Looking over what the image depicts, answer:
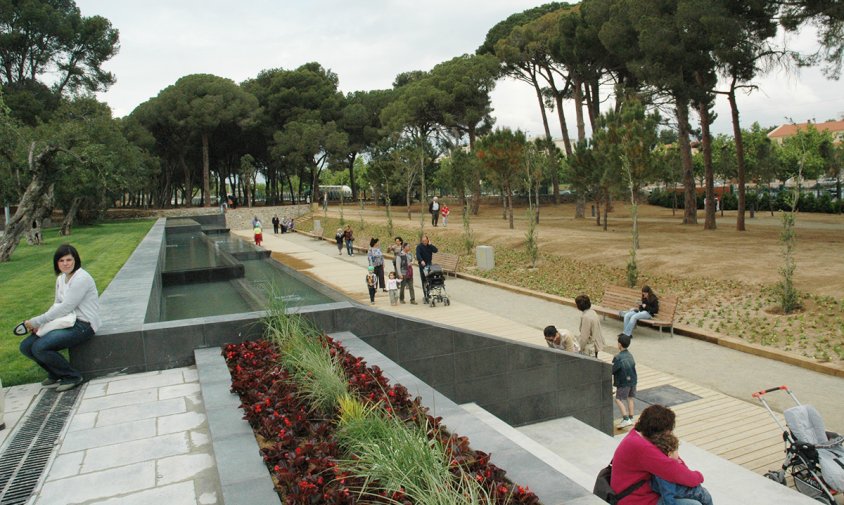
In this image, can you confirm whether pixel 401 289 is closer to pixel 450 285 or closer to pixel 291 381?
pixel 450 285

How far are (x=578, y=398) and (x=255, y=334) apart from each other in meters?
3.95

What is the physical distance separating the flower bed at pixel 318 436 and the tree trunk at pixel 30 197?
1308cm

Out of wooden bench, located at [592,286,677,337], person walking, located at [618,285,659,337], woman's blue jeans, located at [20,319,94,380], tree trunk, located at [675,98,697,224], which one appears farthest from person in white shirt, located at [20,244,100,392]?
tree trunk, located at [675,98,697,224]

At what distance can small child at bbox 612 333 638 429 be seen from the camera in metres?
7.68

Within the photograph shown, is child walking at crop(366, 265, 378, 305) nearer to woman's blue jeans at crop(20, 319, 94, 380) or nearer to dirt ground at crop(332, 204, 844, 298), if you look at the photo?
dirt ground at crop(332, 204, 844, 298)

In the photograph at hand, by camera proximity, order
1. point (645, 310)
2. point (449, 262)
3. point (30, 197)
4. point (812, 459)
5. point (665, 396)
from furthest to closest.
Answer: point (449, 262) < point (30, 197) < point (645, 310) < point (665, 396) < point (812, 459)

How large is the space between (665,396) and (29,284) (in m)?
12.1

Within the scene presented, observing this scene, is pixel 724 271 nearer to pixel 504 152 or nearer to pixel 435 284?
pixel 435 284

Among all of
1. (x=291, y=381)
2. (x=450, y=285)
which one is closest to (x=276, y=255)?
(x=450, y=285)

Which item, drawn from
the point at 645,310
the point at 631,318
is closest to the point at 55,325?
the point at 631,318

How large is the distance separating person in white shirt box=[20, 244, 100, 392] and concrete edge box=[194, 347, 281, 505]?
1.15 meters

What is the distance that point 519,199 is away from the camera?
55.4 metres

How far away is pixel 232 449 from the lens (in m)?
4.17

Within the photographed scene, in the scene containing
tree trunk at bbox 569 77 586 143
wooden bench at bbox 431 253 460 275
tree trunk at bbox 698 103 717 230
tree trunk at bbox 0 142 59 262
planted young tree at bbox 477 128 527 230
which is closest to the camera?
tree trunk at bbox 0 142 59 262
